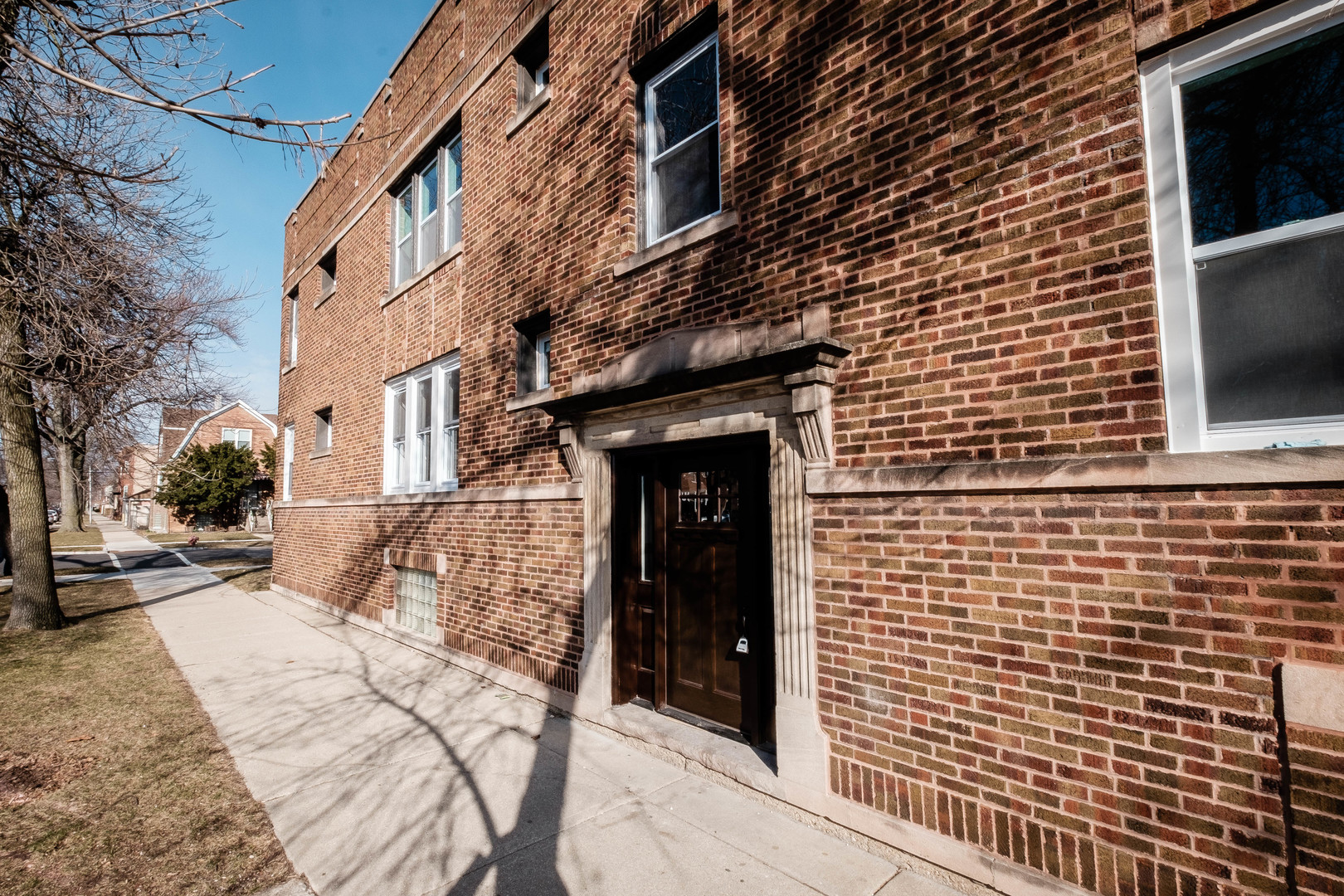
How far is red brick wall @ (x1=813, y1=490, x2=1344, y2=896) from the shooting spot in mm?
2486

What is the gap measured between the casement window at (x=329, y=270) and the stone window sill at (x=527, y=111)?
24.8ft

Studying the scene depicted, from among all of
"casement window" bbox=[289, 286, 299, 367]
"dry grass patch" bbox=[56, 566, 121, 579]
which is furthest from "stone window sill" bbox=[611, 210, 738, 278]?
"dry grass patch" bbox=[56, 566, 121, 579]

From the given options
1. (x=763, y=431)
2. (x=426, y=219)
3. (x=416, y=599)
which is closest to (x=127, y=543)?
(x=416, y=599)

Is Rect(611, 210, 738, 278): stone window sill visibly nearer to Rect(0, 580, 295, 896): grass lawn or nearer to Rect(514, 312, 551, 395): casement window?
Rect(514, 312, 551, 395): casement window

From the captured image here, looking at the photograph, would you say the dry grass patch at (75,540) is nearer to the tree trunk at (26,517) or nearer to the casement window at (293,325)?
the casement window at (293,325)

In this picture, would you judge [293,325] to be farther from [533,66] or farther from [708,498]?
[708,498]

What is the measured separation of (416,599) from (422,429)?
99.5 inches

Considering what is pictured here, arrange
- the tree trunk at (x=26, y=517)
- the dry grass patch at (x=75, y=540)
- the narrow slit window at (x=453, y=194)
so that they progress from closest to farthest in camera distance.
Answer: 1. the narrow slit window at (x=453, y=194)
2. the tree trunk at (x=26, y=517)
3. the dry grass patch at (x=75, y=540)

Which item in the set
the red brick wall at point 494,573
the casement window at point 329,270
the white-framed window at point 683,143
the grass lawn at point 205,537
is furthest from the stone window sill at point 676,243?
the grass lawn at point 205,537

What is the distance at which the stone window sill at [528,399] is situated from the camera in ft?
21.2

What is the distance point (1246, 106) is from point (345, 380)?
12.2 m

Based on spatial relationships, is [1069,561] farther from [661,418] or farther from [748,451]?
[661,418]

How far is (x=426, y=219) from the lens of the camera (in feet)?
32.2

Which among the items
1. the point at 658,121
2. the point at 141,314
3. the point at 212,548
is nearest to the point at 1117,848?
the point at 658,121
